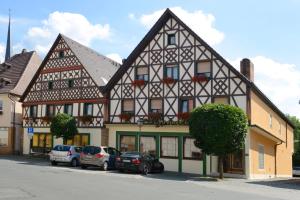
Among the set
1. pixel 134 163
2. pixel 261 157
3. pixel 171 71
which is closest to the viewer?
pixel 134 163

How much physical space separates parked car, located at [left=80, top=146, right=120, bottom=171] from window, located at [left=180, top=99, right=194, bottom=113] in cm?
624

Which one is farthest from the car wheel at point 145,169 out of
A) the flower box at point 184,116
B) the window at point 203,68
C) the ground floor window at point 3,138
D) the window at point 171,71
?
the ground floor window at point 3,138

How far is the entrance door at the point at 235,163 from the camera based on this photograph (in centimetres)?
2744

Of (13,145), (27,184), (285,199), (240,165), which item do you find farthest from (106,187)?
(13,145)

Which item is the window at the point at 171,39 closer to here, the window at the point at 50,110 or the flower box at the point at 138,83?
the flower box at the point at 138,83

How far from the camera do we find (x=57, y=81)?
124 feet

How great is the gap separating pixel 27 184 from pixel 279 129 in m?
27.0

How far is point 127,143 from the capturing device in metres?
32.5

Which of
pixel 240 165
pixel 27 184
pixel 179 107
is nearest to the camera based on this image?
pixel 27 184

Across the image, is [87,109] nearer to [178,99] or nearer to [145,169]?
[178,99]

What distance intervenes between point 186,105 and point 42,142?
50.0 ft

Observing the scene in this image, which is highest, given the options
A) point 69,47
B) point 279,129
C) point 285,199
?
point 69,47

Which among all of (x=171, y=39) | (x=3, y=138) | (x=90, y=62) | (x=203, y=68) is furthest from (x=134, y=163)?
(x=3, y=138)

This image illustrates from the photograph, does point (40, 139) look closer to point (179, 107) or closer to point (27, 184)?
point (179, 107)
